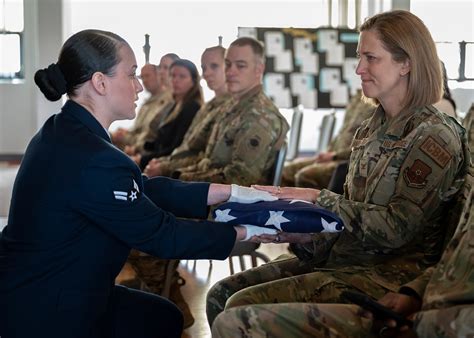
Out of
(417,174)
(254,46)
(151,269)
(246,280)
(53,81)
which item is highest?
(254,46)

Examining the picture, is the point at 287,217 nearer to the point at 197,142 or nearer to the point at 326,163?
the point at 197,142

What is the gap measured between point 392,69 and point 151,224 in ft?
2.89

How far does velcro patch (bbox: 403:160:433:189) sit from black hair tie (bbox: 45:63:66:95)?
978mm

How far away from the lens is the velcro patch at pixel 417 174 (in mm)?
2410

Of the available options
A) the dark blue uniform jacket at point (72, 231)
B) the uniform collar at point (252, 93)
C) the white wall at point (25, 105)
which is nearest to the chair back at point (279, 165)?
the uniform collar at point (252, 93)

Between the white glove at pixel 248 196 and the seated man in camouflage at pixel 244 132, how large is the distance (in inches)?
63.5

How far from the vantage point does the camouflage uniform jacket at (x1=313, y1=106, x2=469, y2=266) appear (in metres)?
2.41

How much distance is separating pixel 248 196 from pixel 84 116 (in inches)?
21.3

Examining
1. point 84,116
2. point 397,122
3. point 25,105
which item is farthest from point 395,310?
point 25,105

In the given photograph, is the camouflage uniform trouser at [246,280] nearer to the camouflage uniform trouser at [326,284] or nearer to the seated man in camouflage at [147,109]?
the camouflage uniform trouser at [326,284]

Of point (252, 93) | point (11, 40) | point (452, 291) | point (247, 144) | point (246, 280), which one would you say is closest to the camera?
point (452, 291)

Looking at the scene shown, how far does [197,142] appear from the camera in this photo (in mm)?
5527

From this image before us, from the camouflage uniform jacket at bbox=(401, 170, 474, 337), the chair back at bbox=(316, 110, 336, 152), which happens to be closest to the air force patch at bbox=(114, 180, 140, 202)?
the camouflage uniform jacket at bbox=(401, 170, 474, 337)

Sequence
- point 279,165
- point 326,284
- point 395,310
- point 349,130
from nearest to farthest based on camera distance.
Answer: point 395,310 < point 326,284 < point 279,165 < point 349,130
